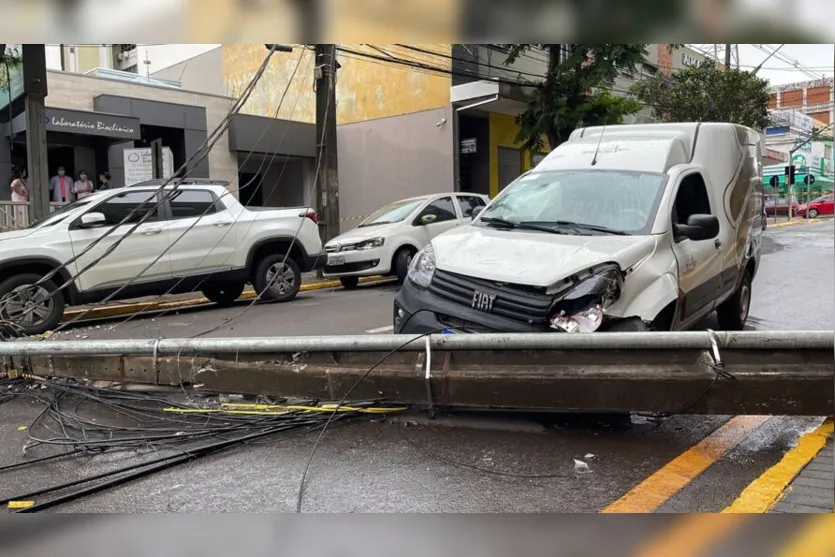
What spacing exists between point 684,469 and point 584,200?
244cm

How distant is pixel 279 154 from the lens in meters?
10.5

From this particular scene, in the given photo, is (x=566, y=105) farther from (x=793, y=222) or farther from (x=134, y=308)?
(x=793, y=222)

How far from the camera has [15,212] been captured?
8320mm

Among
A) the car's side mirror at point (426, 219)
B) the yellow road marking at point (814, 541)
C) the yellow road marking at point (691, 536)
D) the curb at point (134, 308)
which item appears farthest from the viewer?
the car's side mirror at point (426, 219)

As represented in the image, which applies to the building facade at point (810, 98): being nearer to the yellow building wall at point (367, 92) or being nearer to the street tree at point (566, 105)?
the street tree at point (566, 105)

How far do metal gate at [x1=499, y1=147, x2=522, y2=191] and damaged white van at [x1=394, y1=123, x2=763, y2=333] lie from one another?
7.32 metres

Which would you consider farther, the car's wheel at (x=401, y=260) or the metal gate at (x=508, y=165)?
the metal gate at (x=508, y=165)

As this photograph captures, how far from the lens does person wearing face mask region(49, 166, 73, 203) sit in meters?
8.34

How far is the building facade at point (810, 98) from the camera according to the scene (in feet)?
10.9

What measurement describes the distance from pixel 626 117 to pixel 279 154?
651cm

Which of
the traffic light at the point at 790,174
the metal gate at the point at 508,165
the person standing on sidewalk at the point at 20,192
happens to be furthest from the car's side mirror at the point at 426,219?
the traffic light at the point at 790,174

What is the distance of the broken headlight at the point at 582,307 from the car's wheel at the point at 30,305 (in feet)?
18.9

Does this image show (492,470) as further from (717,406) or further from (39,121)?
(39,121)

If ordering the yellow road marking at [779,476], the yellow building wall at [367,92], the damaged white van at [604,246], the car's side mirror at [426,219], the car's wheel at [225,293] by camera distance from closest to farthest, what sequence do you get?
1. the yellow road marking at [779,476]
2. the damaged white van at [604,246]
3. the car's wheel at [225,293]
4. the car's side mirror at [426,219]
5. the yellow building wall at [367,92]
